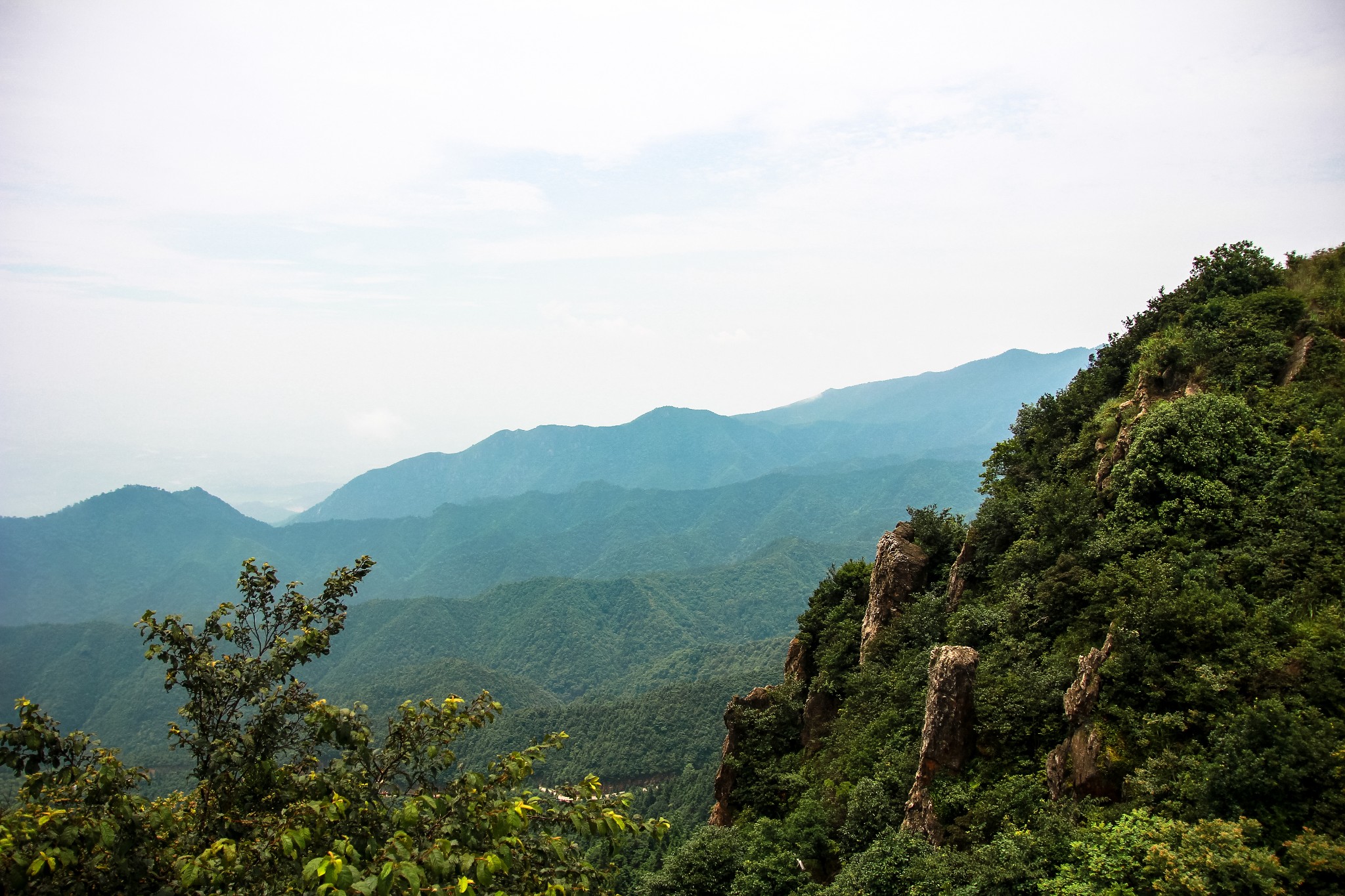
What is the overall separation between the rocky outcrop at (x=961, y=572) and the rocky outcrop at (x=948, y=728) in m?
6.33

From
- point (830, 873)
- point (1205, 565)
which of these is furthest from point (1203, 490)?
point (830, 873)

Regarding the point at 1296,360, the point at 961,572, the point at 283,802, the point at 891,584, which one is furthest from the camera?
the point at 891,584

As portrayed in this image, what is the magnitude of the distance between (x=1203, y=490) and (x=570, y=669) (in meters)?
177

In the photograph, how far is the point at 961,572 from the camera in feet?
77.7

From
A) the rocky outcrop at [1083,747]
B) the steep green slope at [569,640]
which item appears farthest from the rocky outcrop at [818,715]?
the steep green slope at [569,640]

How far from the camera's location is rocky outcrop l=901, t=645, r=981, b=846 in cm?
1678

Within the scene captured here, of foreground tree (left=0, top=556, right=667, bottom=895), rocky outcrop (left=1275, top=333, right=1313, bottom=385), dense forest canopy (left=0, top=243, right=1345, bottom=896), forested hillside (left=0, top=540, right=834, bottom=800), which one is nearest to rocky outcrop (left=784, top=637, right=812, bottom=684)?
dense forest canopy (left=0, top=243, right=1345, bottom=896)

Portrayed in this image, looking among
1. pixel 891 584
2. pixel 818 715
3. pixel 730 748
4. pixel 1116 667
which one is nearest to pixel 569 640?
pixel 730 748

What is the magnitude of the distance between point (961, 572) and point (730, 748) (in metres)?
11.0

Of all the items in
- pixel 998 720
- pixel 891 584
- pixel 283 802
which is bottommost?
pixel 998 720

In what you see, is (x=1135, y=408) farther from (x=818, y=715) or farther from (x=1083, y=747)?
(x=818, y=715)

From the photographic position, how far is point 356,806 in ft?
23.3

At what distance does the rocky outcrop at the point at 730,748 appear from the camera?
25.1m

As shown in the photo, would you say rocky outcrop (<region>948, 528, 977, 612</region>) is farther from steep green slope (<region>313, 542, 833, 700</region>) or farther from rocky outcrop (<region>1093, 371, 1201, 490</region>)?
steep green slope (<region>313, 542, 833, 700</region>)
